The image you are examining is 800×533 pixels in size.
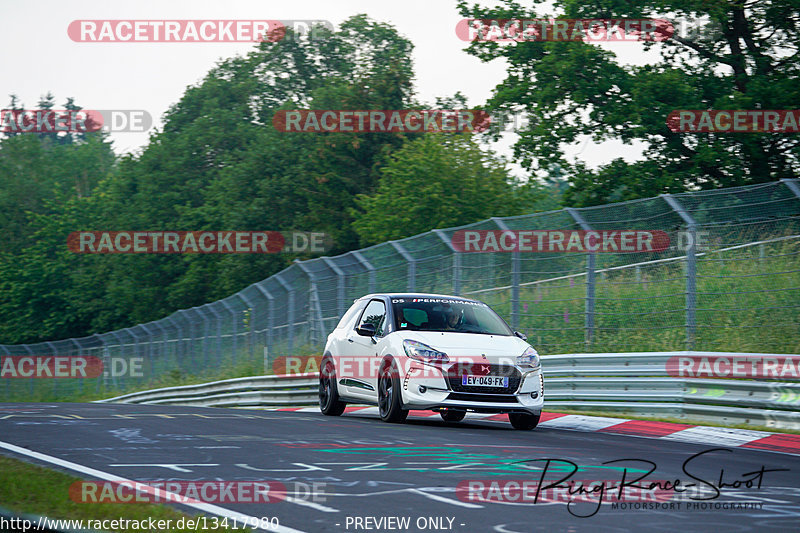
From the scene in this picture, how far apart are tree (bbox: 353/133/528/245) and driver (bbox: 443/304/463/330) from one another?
27598 mm

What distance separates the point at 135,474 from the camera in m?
7.86

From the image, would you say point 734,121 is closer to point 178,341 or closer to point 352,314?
point 178,341

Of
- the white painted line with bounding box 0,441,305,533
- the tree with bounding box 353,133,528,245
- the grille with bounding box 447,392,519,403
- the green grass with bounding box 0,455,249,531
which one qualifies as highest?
the tree with bounding box 353,133,528,245

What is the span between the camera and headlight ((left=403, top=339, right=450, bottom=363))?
489 inches

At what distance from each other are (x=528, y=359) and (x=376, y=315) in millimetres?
2299

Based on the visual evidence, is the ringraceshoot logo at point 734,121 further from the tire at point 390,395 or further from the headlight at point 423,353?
the headlight at point 423,353

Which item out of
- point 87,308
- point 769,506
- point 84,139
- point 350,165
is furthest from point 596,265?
point 84,139

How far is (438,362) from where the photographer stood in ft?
40.6

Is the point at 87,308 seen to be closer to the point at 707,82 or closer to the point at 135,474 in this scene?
the point at 707,82

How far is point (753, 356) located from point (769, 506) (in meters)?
5.80

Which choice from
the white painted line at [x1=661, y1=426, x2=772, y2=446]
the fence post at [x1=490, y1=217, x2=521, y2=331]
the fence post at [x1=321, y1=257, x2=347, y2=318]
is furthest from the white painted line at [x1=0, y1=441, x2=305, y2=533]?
the fence post at [x1=321, y1=257, x2=347, y2=318]

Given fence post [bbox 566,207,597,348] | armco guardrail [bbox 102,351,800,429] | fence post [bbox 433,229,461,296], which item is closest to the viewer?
armco guardrail [bbox 102,351,800,429]

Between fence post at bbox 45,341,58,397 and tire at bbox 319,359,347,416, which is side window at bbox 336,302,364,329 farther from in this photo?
fence post at bbox 45,341,58,397

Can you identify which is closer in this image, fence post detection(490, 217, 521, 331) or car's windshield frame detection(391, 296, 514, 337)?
car's windshield frame detection(391, 296, 514, 337)
